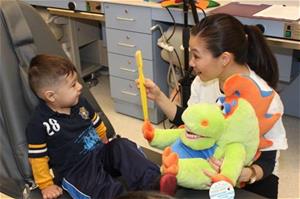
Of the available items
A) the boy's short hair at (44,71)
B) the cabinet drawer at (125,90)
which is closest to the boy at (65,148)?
the boy's short hair at (44,71)

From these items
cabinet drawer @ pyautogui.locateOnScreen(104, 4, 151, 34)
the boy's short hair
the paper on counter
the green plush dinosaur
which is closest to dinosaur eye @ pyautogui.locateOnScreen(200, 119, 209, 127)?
the green plush dinosaur

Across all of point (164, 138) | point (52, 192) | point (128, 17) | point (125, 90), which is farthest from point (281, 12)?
point (52, 192)

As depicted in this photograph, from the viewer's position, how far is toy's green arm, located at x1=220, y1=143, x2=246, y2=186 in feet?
3.63

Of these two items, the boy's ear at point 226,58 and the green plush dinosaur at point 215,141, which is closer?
the green plush dinosaur at point 215,141

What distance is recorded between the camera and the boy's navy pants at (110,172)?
1320 mm

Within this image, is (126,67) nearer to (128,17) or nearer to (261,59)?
(128,17)

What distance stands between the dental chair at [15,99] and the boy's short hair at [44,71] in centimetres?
5

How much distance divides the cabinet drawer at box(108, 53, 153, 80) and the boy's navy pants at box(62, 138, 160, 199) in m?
1.32

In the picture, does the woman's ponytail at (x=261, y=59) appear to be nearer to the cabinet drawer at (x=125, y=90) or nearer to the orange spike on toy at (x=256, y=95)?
the orange spike on toy at (x=256, y=95)

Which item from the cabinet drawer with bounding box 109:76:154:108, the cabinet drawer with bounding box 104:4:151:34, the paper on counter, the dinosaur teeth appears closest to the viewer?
the dinosaur teeth

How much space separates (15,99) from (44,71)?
15 centimetres

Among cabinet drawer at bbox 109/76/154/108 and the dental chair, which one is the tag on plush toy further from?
cabinet drawer at bbox 109/76/154/108

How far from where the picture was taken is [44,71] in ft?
4.61

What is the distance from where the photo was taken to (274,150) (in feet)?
4.23
